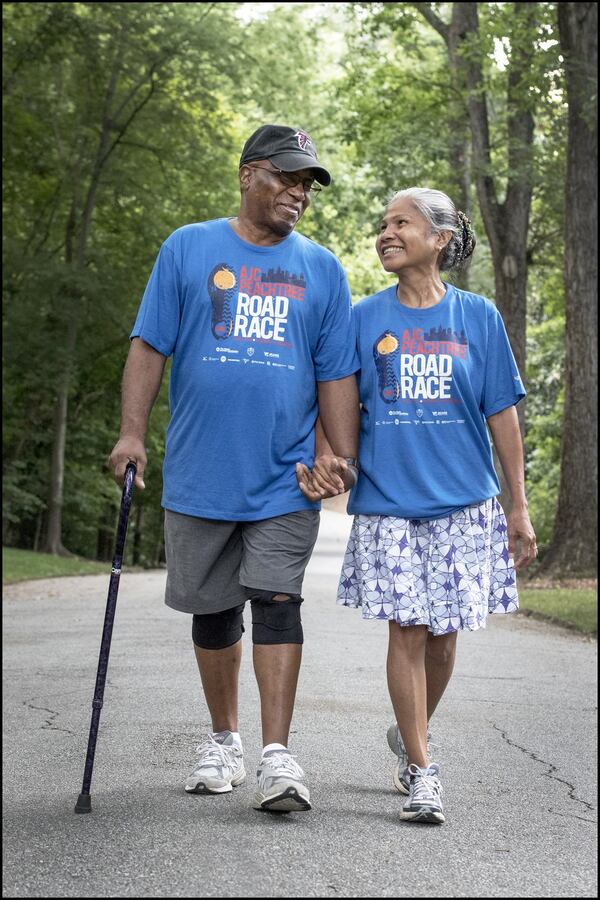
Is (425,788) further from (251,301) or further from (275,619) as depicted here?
(251,301)

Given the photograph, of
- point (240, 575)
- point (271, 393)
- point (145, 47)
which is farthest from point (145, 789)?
point (145, 47)

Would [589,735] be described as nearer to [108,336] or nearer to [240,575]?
[240,575]

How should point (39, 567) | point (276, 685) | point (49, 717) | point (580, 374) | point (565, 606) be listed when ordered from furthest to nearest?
point (39, 567), point (580, 374), point (565, 606), point (49, 717), point (276, 685)

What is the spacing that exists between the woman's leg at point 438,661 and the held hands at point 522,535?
37cm

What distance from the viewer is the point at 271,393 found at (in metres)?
4.53

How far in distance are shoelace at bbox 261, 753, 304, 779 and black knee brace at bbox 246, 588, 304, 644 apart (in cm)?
40

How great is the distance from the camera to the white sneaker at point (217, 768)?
4.62m

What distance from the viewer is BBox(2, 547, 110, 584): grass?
22.3m

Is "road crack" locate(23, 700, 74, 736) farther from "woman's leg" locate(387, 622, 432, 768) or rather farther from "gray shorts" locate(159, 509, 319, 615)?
"woman's leg" locate(387, 622, 432, 768)

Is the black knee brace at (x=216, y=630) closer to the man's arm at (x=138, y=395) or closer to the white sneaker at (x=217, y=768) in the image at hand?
the white sneaker at (x=217, y=768)

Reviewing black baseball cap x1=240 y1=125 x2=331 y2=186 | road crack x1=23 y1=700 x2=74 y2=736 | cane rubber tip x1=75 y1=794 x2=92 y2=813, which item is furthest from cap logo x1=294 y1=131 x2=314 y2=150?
road crack x1=23 y1=700 x2=74 y2=736

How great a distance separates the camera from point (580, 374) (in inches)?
754

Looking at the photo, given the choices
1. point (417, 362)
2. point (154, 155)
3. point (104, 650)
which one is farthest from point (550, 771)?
point (154, 155)

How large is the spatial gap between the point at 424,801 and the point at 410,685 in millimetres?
386
